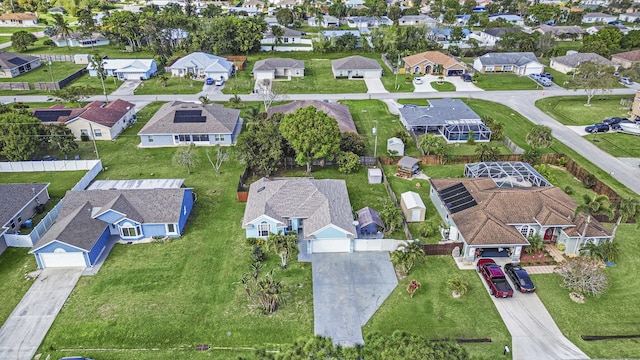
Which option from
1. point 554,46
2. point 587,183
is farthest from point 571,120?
point 554,46

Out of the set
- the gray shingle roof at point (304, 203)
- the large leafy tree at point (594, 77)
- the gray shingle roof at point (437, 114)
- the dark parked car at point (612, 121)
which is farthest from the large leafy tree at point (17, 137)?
the large leafy tree at point (594, 77)

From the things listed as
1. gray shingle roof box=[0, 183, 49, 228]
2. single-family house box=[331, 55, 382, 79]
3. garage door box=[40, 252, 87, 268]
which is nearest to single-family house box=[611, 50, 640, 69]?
single-family house box=[331, 55, 382, 79]

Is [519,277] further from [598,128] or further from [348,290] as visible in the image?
[598,128]

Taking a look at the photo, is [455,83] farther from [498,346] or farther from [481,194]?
[498,346]

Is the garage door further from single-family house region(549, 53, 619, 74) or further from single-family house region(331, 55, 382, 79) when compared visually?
single-family house region(549, 53, 619, 74)

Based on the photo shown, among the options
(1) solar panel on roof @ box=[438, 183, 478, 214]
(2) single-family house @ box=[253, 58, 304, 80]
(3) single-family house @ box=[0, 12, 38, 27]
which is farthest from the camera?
(3) single-family house @ box=[0, 12, 38, 27]

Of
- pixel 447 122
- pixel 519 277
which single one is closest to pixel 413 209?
Answer: pixel 519 277
